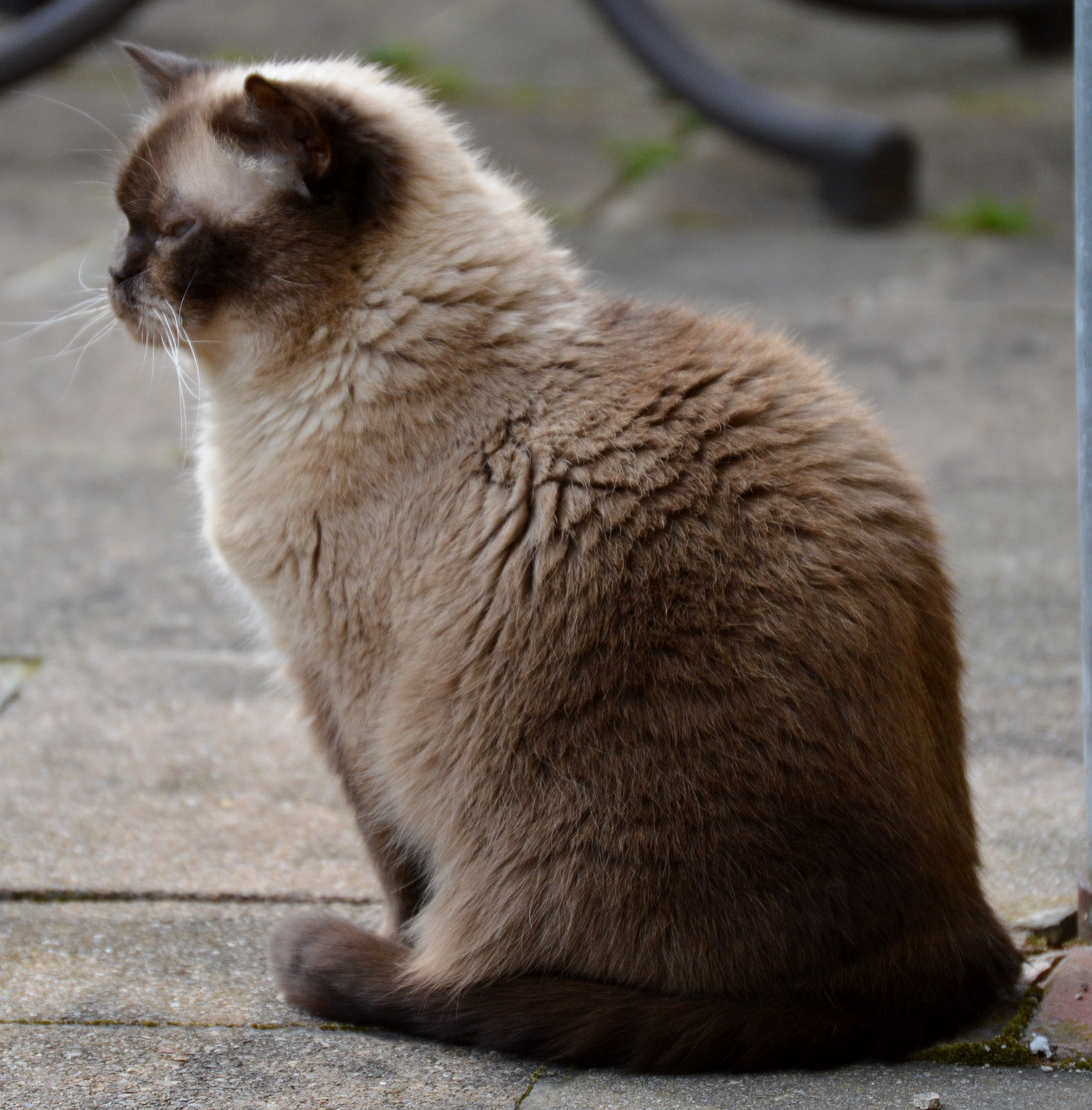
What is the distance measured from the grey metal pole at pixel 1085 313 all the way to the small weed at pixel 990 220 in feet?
15.3

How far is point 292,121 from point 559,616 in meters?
0.88

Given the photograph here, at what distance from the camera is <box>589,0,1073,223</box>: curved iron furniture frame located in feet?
21.9

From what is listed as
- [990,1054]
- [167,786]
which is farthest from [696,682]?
[167,786]

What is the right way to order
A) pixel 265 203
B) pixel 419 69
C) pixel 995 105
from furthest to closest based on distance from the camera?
pixel 419 69, pixel 995 105, pixel 265 203

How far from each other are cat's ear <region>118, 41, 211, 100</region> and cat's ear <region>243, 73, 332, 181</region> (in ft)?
1.44

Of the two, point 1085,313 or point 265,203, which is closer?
point 1085,313

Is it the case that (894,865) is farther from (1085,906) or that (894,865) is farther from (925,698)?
(1085,906)

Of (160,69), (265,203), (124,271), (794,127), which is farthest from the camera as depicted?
(794,127)

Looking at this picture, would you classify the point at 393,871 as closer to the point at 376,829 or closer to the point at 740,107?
the point at 376,829

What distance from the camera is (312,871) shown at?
9.13 feet

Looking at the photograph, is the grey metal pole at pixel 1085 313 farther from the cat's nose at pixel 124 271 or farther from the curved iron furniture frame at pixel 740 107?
the curved iron furniture frame at pixel 740 107

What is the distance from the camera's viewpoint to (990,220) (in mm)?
6691

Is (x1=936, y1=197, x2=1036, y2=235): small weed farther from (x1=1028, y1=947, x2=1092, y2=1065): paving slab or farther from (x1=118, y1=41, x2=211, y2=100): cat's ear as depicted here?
(x1=1028, y1=947, x2=1092, y2=1065): paving slab

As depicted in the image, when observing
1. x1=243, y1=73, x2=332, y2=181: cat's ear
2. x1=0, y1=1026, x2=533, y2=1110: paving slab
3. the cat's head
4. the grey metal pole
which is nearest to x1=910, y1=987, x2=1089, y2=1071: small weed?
the grey metal pole
